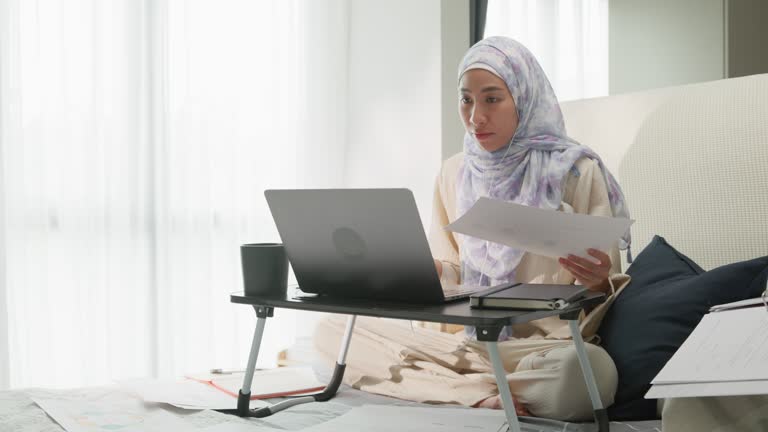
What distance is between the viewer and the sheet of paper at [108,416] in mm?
1381

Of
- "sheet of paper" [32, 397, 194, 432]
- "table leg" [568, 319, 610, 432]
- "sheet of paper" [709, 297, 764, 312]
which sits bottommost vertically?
"sheet of paper" [32, 397, 194, 432]

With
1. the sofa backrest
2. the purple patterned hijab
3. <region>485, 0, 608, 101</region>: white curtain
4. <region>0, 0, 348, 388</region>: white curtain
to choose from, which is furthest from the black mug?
<region>485, 0, 608, 101</region>: white curtain

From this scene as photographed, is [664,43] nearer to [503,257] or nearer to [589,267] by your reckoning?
[503,257]

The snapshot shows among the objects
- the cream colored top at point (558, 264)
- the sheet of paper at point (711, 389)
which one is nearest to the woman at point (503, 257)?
the cream colored top at point (558, 264)

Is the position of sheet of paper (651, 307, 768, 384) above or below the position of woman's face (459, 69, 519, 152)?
below

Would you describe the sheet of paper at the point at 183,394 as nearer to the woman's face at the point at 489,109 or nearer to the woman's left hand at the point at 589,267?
the woman's left hand at the point at 589,267

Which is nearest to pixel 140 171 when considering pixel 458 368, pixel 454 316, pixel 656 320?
pixel 458 368

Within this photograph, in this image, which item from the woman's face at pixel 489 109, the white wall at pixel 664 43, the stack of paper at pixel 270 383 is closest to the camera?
the stack of paper at pixel 270 383

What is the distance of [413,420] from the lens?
4.83 ft

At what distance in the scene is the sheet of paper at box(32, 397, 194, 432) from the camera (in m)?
1.38

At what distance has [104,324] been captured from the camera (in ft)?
9.70

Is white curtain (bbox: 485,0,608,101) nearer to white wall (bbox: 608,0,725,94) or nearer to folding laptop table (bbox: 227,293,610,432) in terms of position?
white wall (bbox: 608,0,725,94)

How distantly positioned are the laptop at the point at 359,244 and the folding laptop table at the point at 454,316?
3 centimetres

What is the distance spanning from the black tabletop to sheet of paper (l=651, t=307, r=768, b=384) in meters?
0.26
